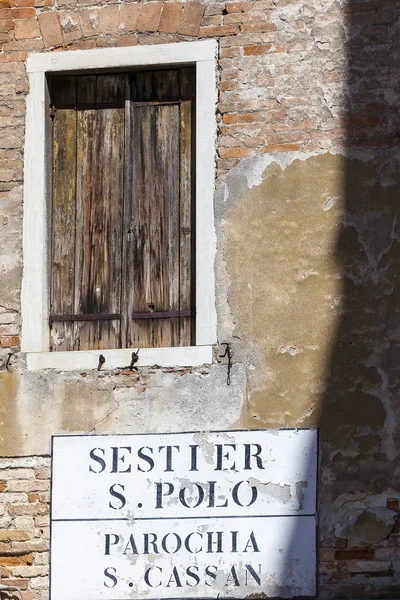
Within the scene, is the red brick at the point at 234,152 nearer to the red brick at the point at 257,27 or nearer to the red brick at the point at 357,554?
the red brick at the point at 257,27

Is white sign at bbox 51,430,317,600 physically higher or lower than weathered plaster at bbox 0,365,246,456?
lower

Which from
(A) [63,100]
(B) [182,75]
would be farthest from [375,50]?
(A) [63,100]

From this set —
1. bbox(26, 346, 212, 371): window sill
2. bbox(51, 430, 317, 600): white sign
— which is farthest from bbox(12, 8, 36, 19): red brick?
bbox(51, 430, 317, 600): white sign

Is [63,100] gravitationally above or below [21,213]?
above

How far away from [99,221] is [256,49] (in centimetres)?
122

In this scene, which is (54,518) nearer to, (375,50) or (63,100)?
(63,100)

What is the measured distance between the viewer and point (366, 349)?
713 centimetres

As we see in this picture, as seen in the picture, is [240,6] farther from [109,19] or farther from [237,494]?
[237,494]

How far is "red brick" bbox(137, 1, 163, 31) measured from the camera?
7666mm

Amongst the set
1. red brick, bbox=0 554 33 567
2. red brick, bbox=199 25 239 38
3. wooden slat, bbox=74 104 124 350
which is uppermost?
red brick, bbox=199 25 239 38

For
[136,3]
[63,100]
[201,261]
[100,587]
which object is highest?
[136,3]

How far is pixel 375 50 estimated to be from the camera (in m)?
7.39

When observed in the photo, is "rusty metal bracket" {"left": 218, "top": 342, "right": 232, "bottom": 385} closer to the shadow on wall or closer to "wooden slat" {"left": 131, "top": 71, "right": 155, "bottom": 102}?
the shadow on wall

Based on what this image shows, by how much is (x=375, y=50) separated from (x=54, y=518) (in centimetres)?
288
